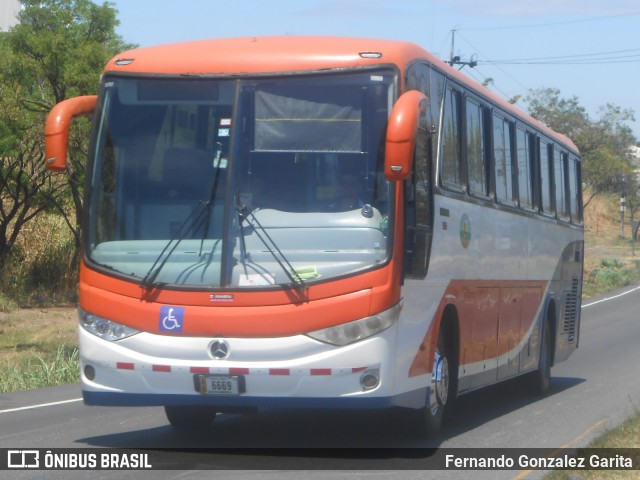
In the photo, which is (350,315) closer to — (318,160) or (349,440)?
(318,160)

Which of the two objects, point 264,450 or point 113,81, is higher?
point 113,81

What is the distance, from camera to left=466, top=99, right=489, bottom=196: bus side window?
36.4ft

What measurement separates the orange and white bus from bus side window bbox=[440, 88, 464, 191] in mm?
581

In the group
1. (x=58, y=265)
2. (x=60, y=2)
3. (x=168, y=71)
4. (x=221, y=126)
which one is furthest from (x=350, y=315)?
(x=58, y=265)

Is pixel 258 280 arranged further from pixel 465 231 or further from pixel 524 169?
pixel 524 169

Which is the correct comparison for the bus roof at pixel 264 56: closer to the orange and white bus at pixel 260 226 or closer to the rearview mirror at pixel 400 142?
the orange and white bus at pixel 260 226

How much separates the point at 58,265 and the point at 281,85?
85.4ft

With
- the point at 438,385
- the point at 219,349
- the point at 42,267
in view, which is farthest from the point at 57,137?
the point at 42,267

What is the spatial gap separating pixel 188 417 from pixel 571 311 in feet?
28.3

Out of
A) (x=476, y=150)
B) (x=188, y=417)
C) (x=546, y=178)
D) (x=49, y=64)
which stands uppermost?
(x=49, y=64)

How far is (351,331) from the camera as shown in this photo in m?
8.20

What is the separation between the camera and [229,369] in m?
8.23

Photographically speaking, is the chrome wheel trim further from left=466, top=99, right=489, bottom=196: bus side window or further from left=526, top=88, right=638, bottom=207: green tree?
left=526, top=88, right=638, bottom=207: green tree

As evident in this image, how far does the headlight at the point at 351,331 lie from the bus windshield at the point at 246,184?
382 millimetres
